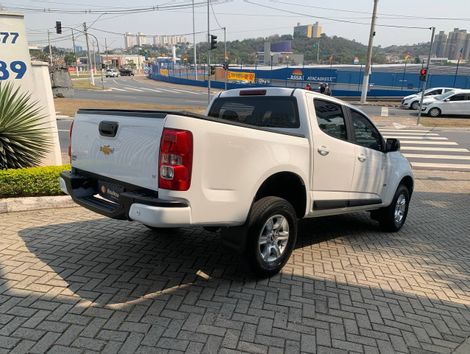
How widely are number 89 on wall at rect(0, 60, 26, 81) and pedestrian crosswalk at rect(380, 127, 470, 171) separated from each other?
1105 centimetres

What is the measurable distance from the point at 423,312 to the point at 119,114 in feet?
10.7

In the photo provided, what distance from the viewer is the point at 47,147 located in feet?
21.4

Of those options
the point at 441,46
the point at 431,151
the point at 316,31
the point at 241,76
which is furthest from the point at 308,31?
the point at 431,151

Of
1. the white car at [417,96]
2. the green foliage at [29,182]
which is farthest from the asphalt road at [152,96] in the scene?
the green foliage at [29,182]

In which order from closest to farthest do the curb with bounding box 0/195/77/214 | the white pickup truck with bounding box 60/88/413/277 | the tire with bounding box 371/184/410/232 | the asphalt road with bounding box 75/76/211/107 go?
the white pickup truck with bounding box 60/88/413/277
the curb with bounding box 0/195/77/214
the tire with bounding box 371/184/410/232
the asphalt road with bounding box 75/76/211/107

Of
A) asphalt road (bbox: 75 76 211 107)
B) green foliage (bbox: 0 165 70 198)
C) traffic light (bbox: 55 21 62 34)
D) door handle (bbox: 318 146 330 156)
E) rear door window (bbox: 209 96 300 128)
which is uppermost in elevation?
traffic light (bbox: 55 21 62 34)

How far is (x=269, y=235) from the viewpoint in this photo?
3.86 metres

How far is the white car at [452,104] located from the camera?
24.8 meters

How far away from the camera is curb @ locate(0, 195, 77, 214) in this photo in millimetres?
5434

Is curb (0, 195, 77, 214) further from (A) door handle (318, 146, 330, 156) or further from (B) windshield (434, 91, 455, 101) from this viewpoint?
(B) windshield (434, 91, 455, 101)

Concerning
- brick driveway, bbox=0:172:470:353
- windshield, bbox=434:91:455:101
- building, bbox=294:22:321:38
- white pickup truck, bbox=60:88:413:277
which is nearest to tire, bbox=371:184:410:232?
brick driveway, bbox=0:172:470:353

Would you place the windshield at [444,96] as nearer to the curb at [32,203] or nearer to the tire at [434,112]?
the tire at [434,112]

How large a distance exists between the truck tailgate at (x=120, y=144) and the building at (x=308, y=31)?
5024 inches

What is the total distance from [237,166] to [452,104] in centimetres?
2591
